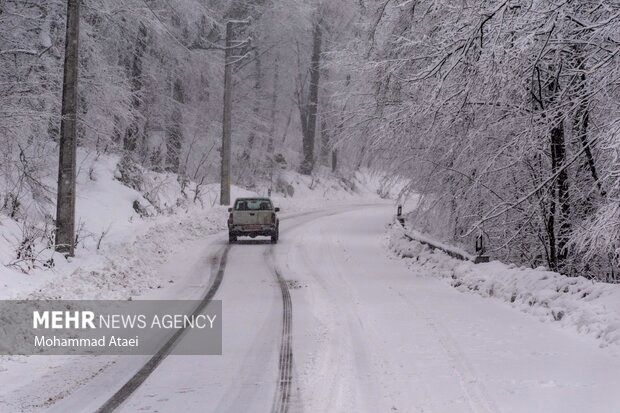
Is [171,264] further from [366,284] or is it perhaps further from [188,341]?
[188,341]

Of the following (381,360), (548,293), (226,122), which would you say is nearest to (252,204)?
(226,122)

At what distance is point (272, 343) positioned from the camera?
9.26m

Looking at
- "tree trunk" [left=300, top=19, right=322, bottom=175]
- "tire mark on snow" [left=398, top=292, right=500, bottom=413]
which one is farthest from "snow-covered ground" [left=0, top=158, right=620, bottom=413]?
"tree trunk" [left=300, top=19, right=322, bottom=175]

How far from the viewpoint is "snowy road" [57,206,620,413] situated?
6645mm

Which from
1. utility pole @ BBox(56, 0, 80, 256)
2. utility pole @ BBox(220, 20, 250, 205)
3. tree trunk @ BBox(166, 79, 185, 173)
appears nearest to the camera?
utility pole @ BBox(56, 0, 80, 256)

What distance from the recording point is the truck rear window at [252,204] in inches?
1001

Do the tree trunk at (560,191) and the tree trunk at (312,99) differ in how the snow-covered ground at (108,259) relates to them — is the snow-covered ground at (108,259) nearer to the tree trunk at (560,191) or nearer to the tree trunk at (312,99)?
the tree trunk at (560,191)

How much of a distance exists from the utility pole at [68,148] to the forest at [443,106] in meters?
0.61

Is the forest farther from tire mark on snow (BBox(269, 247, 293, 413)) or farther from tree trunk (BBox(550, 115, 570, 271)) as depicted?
tire mark on snow (BBox(269, 247, 293, 413))

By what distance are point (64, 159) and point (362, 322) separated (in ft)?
25.3

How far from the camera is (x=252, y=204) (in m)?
25.7

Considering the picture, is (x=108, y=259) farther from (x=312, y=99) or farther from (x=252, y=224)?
(x=312, y=99)

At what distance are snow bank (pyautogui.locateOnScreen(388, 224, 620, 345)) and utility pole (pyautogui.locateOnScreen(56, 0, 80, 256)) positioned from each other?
869cm

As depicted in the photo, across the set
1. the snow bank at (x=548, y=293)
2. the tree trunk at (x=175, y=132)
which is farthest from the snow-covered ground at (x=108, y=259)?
the snow bank at (x=548, y=293)
